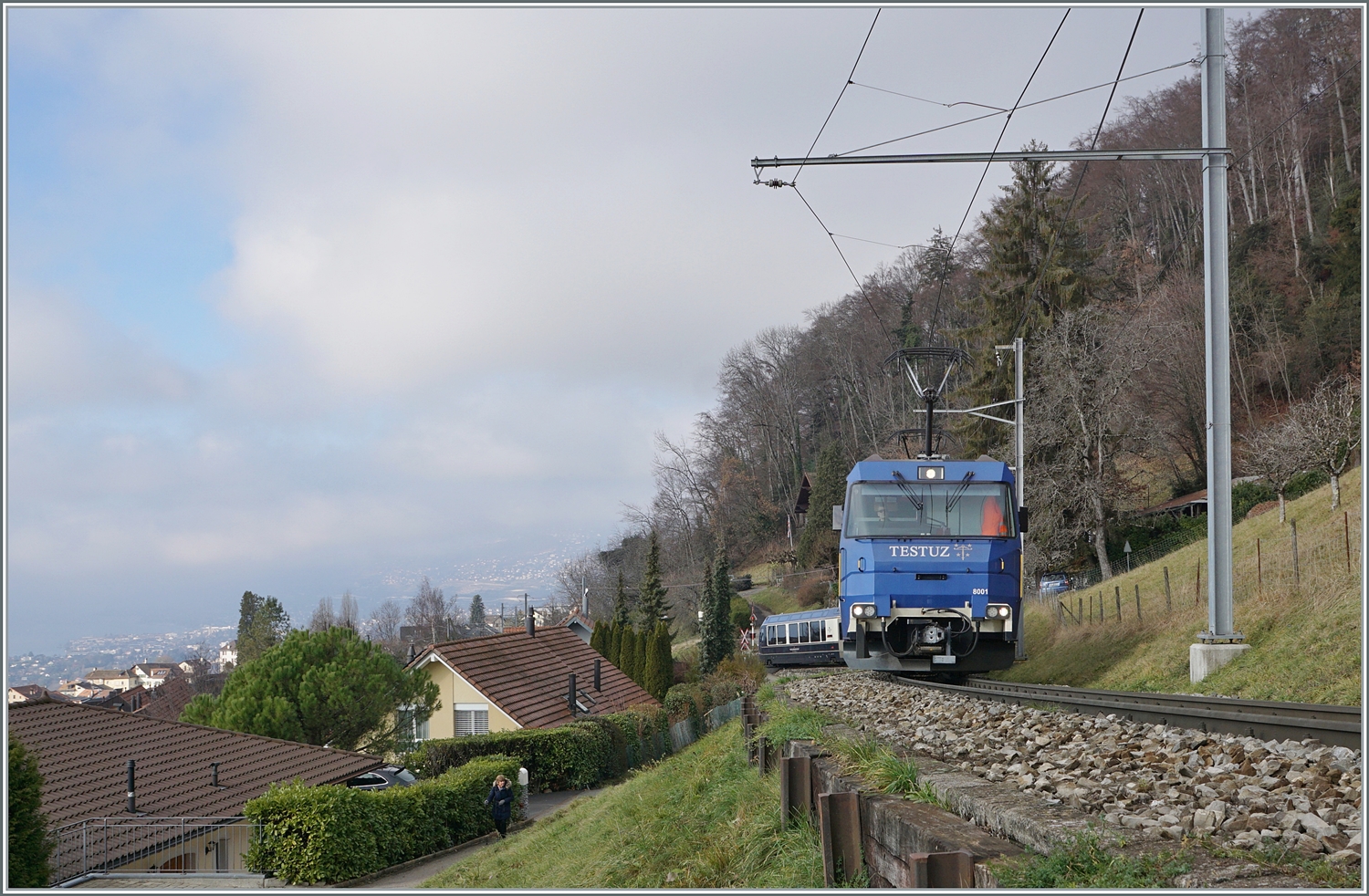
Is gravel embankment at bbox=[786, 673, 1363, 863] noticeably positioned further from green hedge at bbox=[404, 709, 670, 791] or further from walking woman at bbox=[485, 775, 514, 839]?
green hedge at bbox=[404, 709, 670, 791]

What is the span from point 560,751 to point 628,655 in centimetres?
2156

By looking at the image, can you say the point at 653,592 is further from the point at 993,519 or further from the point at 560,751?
the point at 993,519

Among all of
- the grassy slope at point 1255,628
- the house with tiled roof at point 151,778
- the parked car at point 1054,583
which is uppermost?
the grassy slope at point 1255,628

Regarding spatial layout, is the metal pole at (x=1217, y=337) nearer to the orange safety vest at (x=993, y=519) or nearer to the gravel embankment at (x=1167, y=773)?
the orange safety vest at (x=993, y=519)

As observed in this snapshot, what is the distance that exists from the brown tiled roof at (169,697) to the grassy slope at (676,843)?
172 feet

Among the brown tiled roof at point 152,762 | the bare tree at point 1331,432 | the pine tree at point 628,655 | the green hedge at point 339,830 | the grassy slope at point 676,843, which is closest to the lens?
the grassy slope at point 676,843

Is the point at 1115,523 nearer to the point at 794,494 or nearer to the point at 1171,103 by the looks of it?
the point at 1171,103

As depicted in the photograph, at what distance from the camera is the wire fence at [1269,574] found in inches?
582

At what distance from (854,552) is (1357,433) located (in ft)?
65.7

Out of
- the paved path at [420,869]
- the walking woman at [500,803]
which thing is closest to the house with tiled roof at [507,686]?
the paved path at [420,869]

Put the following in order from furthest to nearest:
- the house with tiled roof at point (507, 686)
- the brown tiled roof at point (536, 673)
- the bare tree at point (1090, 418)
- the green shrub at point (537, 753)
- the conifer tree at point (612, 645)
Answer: the conifer tree at point (612, 645) → the bare tree at point (1090, 418) → the brown tiled roof at point (536, 673) → the house with tiled roof at point (507, 686) → the green shrub at point (537, 753)

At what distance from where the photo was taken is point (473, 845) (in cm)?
1962

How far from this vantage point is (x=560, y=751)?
26109mm

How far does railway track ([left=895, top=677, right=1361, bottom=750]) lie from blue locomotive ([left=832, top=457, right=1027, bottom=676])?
2.25m
